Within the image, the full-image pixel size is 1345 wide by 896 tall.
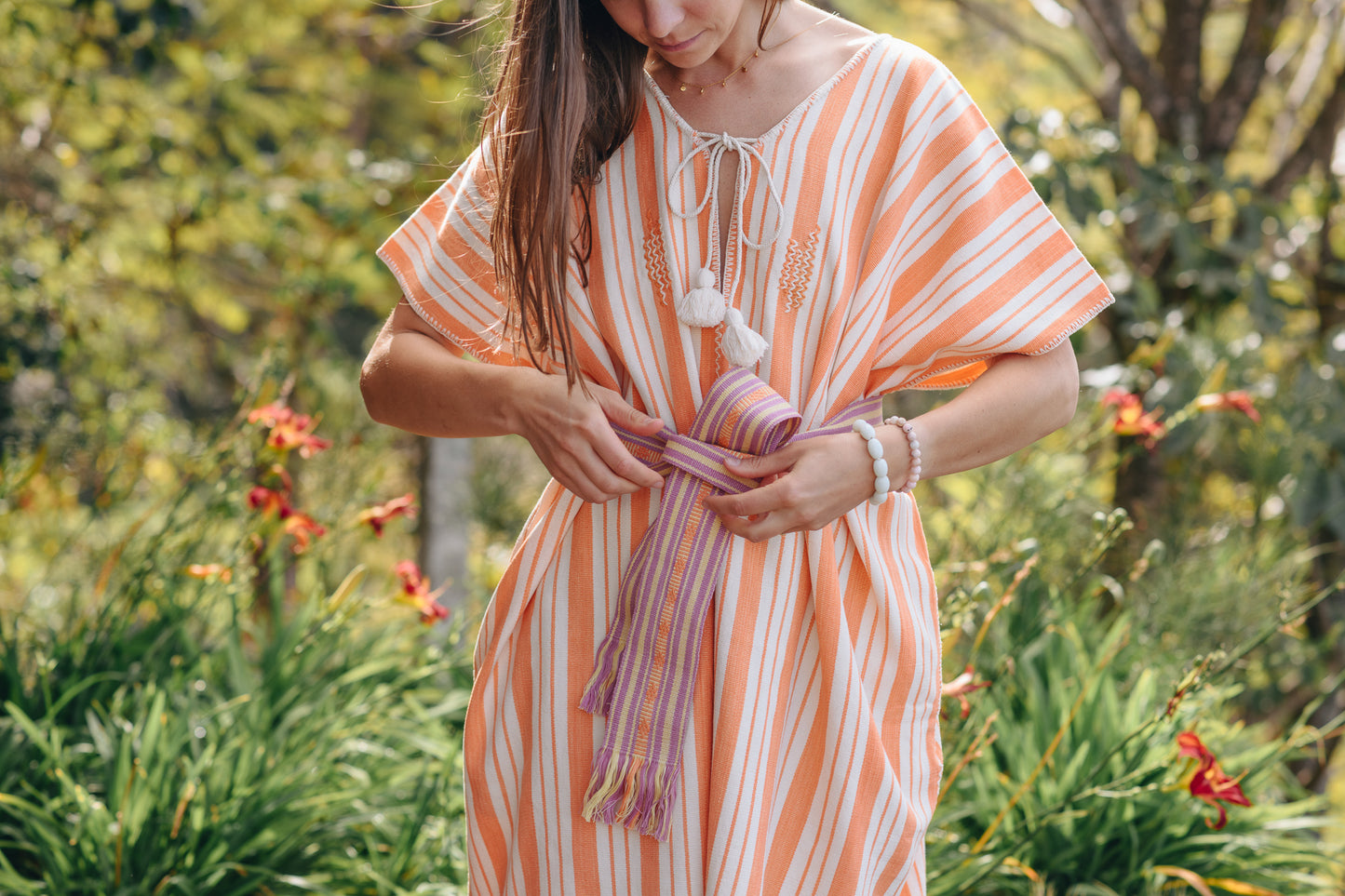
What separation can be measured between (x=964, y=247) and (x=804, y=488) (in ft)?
1.07

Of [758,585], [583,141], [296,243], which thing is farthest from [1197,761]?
[296,243]

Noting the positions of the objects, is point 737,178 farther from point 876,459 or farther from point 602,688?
point 602,688

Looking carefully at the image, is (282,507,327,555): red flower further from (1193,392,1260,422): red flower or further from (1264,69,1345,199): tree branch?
(1264,69,1345,199): tree branch

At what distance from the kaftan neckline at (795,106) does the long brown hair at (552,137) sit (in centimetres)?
4

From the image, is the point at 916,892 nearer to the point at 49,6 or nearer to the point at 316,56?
the point at 49,6

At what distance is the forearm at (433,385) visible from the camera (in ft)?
3.75

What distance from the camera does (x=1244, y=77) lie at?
3240mm

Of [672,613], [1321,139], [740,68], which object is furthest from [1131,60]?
[672,613]

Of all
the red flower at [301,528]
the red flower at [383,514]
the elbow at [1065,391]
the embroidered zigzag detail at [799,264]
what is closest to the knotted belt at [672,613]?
the embroidered zigzag detail at [799,264]

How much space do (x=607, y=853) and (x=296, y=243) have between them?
12.0 ft

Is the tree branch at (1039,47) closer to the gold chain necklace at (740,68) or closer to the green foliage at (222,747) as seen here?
the gold chain necklace at (740,68)

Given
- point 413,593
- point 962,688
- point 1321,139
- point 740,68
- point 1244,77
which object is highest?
point 1244,77

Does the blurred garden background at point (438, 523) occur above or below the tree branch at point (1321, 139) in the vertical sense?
below

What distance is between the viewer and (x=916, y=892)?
118cm
